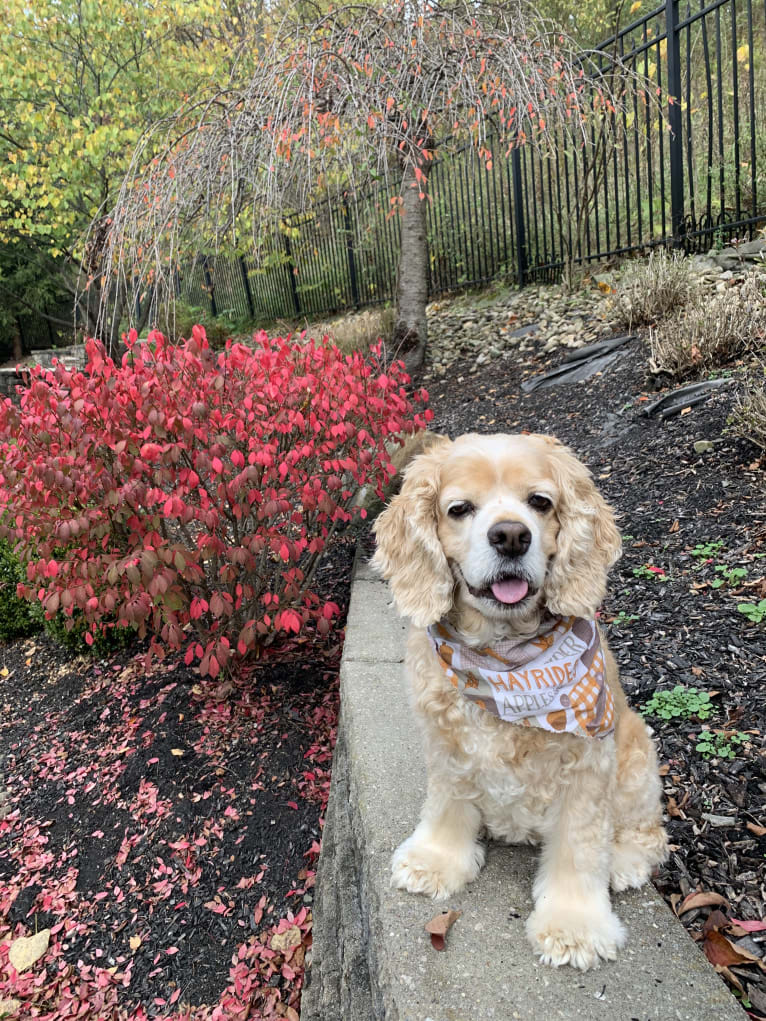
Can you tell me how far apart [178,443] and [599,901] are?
8.36ft

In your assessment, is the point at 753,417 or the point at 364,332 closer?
the point at 753,417

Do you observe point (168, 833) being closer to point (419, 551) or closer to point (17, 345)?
point (419, 551)

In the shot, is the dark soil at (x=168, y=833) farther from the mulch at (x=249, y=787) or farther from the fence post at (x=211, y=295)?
the fence post at (x=211, y=295)

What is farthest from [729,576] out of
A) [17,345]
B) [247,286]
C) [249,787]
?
[17,345]

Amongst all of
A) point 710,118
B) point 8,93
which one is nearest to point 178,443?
point 710,118

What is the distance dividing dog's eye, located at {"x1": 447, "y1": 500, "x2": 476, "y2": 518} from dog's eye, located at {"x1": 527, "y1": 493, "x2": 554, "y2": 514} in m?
0.17

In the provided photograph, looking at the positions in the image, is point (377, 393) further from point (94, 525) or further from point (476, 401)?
point (476, 401)

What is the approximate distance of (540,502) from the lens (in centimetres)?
193

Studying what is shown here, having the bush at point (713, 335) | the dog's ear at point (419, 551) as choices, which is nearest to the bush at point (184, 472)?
the dog's ear at point (419, 551)

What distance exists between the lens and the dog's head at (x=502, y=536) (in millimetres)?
1807

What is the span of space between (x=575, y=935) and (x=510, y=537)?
1.05 m

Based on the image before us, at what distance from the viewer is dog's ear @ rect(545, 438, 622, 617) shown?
1.90 meters

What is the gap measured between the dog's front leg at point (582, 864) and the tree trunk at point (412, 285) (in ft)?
24.7

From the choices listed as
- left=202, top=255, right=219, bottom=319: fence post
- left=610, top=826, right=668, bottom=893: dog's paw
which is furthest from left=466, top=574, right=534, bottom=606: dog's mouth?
left=202, top=255, right=219, bottom=319: fence post
